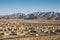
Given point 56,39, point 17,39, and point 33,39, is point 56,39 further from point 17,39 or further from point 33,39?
point 17,39

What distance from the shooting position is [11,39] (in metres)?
34.0

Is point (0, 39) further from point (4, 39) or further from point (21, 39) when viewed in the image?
point (21, 39)

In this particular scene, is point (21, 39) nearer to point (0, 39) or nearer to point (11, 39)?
point (11, 39)

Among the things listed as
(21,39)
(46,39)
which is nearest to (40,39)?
(46,39)

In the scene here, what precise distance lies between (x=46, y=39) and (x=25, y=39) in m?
4.04

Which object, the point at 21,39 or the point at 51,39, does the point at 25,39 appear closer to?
the point at 21,39

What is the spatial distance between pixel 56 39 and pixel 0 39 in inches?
423

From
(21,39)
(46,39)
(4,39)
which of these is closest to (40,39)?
(46,39)

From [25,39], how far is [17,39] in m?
1.68

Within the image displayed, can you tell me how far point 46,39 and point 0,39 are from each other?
343 inches

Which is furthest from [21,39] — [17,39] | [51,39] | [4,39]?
Answer: [51,39]

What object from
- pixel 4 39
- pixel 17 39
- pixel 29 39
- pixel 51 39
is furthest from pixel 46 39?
pixel 4 39

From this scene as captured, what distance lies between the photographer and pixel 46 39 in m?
33.8

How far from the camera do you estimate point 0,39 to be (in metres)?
33.7
